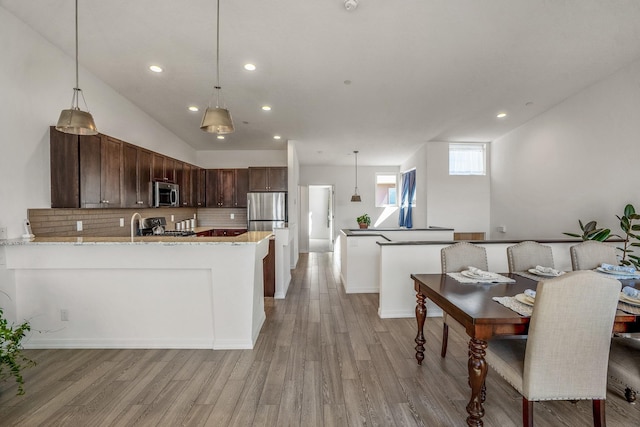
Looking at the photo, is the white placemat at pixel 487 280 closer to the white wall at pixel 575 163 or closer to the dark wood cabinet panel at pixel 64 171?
the white wall at pixel 575 163

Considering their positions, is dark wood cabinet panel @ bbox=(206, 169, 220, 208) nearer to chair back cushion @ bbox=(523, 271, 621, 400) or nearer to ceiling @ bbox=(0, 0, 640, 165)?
ceiling @ bbox=(0, 0, 640, 165)

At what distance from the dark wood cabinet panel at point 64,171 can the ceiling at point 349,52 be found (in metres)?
0.78

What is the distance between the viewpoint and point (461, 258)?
2.63 m

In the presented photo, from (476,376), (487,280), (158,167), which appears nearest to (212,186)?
(158,167)

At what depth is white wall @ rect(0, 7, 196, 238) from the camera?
2459 mm

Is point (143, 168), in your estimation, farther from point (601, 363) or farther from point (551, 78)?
point (551, 78)

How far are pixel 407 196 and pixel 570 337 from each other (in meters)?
6.94

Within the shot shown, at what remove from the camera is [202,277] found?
268cm

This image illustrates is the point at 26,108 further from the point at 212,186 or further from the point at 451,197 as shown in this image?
the point at 451,197

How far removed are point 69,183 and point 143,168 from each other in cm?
124

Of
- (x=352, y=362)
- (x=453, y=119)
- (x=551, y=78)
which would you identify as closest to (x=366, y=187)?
(x=453, y=119)

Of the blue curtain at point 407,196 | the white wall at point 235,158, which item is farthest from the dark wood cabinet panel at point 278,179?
the blue curtain at point 407,196

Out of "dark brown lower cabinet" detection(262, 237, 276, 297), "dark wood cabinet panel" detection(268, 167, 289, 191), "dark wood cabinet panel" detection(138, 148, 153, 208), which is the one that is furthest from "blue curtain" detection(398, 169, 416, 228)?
"dark wood cabinet panel" detection(138, 148, 153, 208)

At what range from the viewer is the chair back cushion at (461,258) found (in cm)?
260
